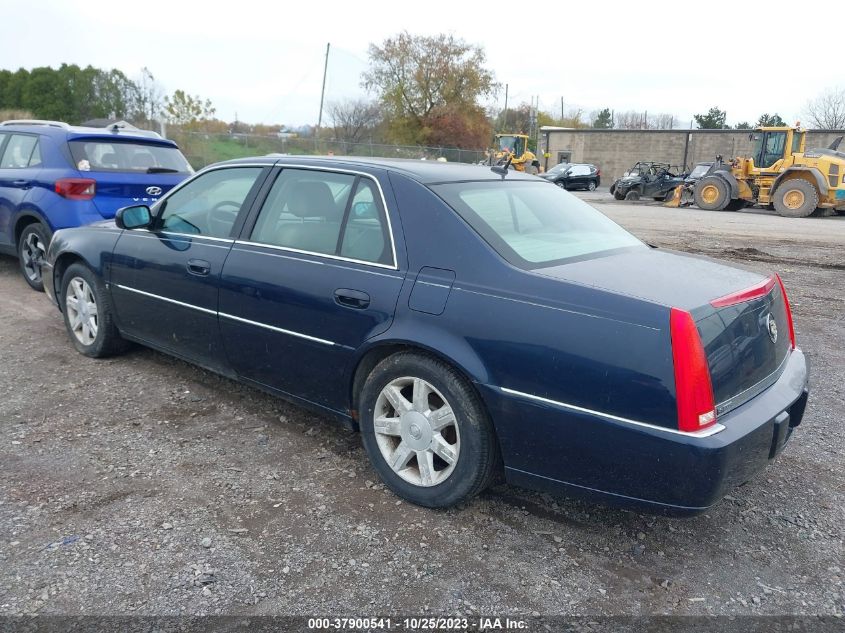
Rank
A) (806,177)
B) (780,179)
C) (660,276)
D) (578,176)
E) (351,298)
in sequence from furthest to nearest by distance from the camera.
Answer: (578,176)
(780,179)
(806,177)
(351,298)
(660,276)

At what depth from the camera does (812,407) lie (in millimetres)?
4352

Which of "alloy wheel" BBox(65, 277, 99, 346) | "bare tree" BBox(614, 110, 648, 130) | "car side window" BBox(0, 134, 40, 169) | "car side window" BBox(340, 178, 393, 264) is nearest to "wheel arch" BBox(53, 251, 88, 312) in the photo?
"alloy wheel" BBox(65, 277, 99, 346)

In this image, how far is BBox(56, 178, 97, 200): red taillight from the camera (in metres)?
6.39

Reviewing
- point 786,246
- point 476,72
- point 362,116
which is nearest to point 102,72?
point 362,116

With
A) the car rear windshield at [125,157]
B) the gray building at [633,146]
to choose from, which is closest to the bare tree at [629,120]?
the gray building at [633,146]

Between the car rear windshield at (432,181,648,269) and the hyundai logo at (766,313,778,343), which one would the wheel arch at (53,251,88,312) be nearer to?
the car rear windshield at (432,181,648,269)

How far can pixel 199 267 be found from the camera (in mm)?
3908

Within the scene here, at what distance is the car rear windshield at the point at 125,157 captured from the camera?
6629mm

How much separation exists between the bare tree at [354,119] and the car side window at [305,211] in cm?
4332

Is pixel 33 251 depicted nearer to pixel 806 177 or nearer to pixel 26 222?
pixel 26 222

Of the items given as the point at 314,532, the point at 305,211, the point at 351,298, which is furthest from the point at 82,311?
the point at 314,532

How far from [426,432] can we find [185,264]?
1936 millimetres

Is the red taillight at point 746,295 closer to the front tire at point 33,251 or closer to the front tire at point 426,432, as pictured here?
the front tire at point 426,432

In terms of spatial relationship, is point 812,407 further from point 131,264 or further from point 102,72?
point 102,72
